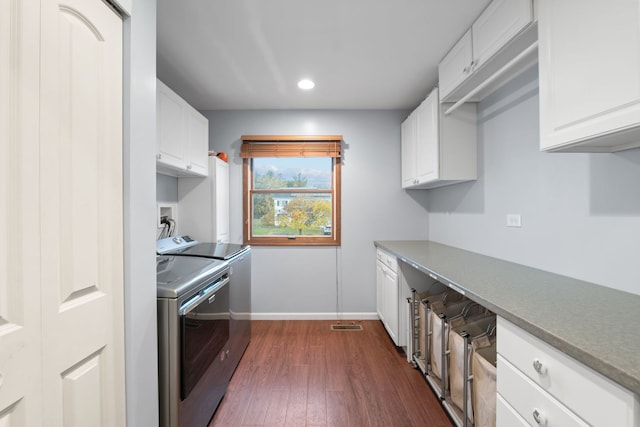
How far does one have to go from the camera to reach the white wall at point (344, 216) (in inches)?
131

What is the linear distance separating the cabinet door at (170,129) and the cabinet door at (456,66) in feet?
6.95

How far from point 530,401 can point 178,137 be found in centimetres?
265

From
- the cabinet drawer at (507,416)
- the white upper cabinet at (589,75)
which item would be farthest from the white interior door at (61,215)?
the white upper cabinet at (589,75)

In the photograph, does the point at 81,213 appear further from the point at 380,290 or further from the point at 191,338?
the point at 380,290

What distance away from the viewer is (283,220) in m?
3.41

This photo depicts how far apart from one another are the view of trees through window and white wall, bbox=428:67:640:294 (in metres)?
1.48

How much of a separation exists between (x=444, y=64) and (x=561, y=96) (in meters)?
1.28

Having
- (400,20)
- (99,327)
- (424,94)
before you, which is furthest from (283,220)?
(99,327)

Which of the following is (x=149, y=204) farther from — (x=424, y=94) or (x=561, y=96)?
(x=424, y=94)

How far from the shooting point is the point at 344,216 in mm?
3344

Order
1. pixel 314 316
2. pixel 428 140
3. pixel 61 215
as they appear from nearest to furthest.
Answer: pixel 61 215 → pixel 428 140 → pixel 314 316

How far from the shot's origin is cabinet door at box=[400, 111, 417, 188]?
2.87 m

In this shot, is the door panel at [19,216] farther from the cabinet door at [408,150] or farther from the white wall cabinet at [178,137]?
the cabinet door at [408,150]

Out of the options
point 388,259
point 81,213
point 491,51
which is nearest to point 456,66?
point 491,51
